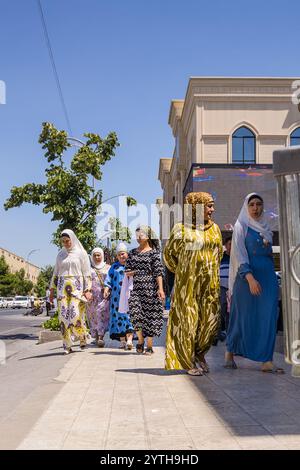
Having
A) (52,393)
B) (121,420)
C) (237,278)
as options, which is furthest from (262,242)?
(121,420)

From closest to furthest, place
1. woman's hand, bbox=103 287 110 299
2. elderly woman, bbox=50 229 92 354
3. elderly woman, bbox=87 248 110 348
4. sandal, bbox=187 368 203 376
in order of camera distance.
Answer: sandal, bbox=187 368 203 376, elderly woman, bbox=50 229 92 354, woman's hand, bbox=103 287 110 299, elderly woman, bbox=87 248 110 348

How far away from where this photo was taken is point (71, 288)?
974 centimetres

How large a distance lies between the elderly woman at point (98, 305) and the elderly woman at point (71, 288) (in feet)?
5.40

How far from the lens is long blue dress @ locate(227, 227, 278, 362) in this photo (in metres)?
7.25

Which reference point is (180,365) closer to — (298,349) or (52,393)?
(52,393)

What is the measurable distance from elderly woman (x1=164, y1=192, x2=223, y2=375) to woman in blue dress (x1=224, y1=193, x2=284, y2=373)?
0.27 m

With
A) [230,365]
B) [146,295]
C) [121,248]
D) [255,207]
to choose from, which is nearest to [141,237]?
[146,295]

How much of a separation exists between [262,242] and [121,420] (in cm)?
317

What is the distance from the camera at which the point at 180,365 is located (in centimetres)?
707

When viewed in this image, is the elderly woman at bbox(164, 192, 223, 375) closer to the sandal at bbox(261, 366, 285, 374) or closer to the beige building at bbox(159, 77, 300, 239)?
the sandal at bbox(261, 366, 285, 374)

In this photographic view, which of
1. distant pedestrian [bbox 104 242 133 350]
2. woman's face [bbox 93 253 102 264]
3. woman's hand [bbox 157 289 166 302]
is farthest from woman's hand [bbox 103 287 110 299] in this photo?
woman's hand [bbox 157 289 166 302]

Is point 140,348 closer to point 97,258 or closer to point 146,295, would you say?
point 146,295

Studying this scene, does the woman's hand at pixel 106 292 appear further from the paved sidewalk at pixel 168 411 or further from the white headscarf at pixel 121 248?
the paved sidewalk at pixel 168 411

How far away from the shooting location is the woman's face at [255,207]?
23.6 feet
